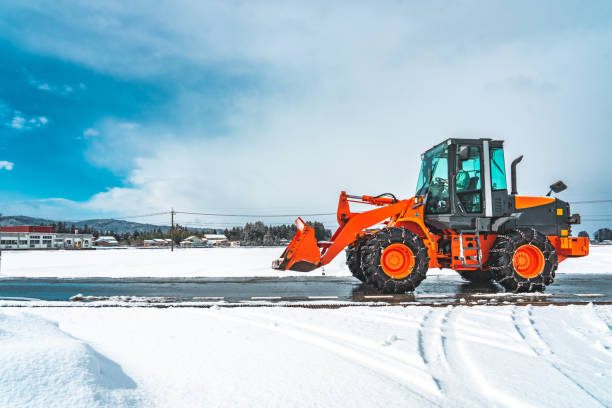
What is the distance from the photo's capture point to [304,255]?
8.64m

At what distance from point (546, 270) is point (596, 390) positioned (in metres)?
6.12

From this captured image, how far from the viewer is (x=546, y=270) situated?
8.19 m

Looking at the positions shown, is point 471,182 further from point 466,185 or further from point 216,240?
point 216,240

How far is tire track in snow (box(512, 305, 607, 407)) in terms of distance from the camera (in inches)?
118

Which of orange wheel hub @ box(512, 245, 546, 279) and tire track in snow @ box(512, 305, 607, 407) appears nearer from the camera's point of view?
tire track in snow @ box(512, 305, 607, 407)

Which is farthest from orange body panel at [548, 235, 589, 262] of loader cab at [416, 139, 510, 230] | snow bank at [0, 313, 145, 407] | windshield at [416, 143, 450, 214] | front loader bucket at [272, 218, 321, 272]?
snow bank at [0, 313, 145, 407]

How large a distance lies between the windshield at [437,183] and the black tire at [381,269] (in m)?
1.09

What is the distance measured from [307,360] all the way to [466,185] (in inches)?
257

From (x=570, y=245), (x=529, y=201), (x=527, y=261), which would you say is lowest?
(x=527, y=261)

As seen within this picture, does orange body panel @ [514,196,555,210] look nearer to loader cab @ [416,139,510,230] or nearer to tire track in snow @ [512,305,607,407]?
loader cab @ [416,139,510,230]

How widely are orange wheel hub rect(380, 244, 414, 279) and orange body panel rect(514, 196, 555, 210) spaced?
3140mm

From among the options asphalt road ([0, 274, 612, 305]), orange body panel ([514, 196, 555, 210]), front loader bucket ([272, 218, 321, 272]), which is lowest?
asphalt road ([0, 274, 612, 305])

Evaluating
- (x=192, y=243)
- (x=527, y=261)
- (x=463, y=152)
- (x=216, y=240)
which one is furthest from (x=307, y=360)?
(x=216, y=240)

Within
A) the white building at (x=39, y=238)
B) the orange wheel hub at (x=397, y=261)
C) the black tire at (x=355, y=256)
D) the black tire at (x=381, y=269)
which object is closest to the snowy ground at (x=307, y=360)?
the black tire at (x=381, y=269)
